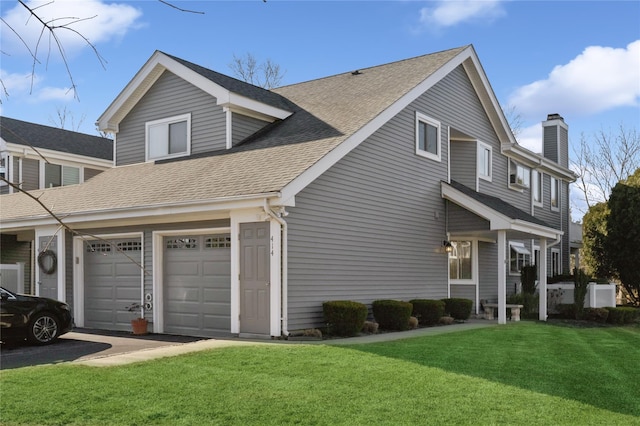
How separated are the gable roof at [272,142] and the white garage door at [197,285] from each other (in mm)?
1181

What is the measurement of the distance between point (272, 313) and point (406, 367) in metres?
4.16

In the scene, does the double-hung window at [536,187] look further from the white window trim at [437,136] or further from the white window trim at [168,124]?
the white window trim at [168,124]

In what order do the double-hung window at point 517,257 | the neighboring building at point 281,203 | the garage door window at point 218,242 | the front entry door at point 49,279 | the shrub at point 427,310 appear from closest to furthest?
the neighboring building at point 281,203
the garage door window at point 218,242
the shrub at point 427,310
the front entry door at point 49,279
the double-hung window at point 517,257

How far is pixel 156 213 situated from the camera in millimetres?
13664

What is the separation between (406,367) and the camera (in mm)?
9023

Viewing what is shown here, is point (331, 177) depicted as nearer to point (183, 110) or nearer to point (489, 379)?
point (183, 110)

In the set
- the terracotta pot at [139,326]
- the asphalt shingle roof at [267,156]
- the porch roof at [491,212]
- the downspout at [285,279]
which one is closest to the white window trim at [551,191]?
the porch roof at [491,212]

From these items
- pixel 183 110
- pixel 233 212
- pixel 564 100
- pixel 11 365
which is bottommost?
pixel 11 365

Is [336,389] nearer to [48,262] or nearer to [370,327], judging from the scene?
[370,327]

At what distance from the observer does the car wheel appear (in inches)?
492

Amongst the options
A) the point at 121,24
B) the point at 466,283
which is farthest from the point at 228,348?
the point at 466,283

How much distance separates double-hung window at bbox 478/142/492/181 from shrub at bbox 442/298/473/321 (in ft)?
15.8

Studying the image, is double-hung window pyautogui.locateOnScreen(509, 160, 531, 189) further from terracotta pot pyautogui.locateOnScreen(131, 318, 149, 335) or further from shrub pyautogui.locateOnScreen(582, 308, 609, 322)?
terracotta pot pyautogui.locateOnScreen(131, 318, 149, 335)

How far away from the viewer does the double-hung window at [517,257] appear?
909 inches
